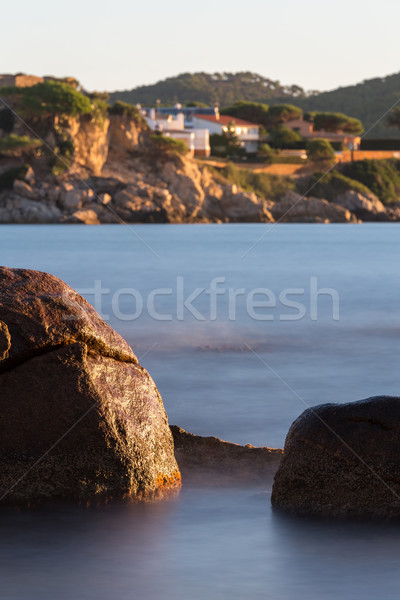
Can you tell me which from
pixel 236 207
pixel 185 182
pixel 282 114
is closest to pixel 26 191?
pixel 185 182

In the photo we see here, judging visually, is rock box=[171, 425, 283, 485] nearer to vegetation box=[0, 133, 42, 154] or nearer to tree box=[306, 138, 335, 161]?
vegetation box=[0, 133, 42, 154]

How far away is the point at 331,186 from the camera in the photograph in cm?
12581

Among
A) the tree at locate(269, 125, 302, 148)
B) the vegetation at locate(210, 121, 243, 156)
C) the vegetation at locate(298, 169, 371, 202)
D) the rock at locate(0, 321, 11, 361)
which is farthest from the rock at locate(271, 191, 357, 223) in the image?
the rock at locate(0, 321, 11, 361)

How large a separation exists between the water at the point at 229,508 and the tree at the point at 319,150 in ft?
293

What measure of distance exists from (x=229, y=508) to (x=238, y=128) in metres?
131

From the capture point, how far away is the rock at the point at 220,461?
28.8 ft

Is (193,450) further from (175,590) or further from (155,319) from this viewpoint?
(155,319)

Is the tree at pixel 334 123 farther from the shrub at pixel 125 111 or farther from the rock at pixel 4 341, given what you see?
the rock at pixel 4 341

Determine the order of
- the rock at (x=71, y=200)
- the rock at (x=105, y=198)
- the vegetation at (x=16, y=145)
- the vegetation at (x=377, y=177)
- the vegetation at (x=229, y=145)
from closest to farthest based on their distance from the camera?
the rock at (x=71, y=200), the rock at (x=105, y=198), the vegetation at (x=16, y=145), the vegetation at (x=377, y=177), the vegetation at (x=229, y=145)

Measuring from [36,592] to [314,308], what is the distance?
1025 inches

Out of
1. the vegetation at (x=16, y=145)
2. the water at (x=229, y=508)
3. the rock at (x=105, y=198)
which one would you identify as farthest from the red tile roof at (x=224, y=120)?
the water at (x=229, y=508)

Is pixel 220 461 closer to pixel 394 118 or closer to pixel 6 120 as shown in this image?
pixel 6 120

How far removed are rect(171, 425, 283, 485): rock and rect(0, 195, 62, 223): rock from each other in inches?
3716

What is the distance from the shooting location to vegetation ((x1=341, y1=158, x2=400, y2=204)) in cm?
13175
